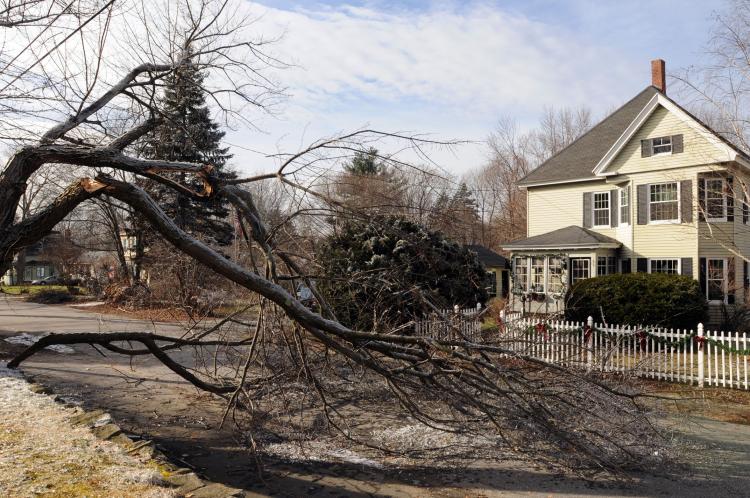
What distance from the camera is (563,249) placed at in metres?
20.6

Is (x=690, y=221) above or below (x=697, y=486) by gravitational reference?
above

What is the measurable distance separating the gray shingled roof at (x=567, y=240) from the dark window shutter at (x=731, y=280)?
11.0ft

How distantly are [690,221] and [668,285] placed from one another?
364cm

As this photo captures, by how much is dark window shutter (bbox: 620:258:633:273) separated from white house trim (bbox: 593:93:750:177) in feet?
10.2

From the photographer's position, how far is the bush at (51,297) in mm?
31703

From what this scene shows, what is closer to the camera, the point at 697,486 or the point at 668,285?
the point at 697,486

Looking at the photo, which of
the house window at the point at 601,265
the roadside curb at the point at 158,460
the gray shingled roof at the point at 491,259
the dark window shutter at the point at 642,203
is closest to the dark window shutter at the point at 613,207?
the dark window shutter at the point at 642,203

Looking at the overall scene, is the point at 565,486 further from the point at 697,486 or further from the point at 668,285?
the point at 668,285

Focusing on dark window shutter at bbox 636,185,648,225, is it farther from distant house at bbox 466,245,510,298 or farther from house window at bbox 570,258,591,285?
distant house at bbox 466,245,510,298

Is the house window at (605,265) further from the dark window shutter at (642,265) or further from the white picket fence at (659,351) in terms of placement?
the white picket fence at (659,351)

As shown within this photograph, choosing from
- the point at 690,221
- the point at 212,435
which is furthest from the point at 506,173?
the point at 212,435

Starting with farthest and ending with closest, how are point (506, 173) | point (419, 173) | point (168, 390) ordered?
point (506, 173), point (168, 390), point (419, 173)

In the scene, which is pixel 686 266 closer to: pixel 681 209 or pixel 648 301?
pixel 681 209

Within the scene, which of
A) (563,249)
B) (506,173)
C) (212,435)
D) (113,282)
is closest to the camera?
(212,435)
